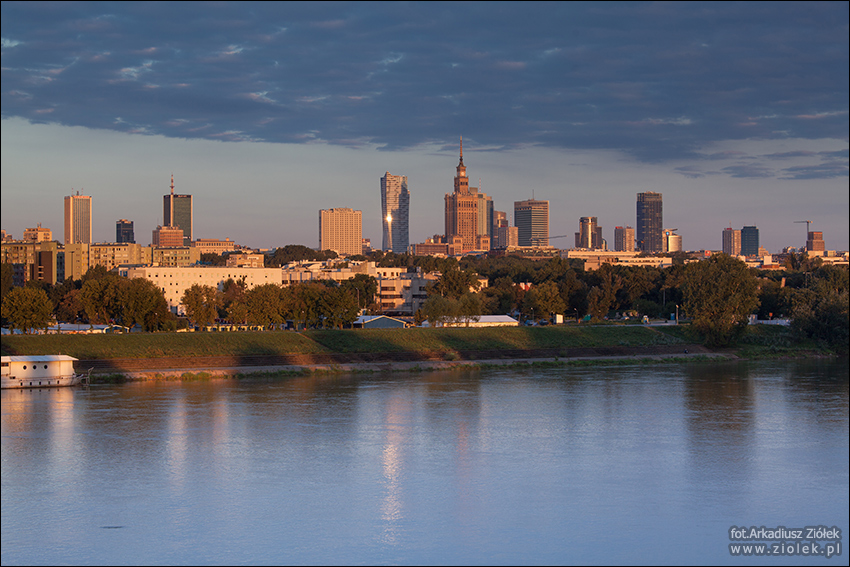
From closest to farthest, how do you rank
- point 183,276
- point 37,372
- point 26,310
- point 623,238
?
point 37,372 < point 26,310 < point 183,276 < point 623,238

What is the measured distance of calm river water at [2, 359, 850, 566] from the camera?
30.2 feet

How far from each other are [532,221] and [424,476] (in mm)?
185945

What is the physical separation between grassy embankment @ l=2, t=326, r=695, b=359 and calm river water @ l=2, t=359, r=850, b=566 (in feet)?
24.5

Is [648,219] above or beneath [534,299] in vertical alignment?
above

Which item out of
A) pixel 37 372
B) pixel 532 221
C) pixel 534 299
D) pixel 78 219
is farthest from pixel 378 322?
pixel 532 221

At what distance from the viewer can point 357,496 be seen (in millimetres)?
11141

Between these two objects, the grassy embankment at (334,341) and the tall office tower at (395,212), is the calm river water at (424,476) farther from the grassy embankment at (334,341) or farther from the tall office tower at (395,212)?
the tall office tower at (395,212)

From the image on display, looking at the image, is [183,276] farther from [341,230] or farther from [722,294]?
[341,230]

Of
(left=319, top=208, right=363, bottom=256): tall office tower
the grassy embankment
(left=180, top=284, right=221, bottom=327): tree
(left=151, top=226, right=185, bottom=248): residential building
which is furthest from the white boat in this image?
(left=319, top=208, right=363, bottom=256): tall office tower

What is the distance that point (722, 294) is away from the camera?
21250 mm

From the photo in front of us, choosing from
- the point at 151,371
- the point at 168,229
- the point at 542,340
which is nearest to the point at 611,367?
the point at 542,340

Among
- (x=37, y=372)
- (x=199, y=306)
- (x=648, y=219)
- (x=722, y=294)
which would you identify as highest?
(x=648, y=219)

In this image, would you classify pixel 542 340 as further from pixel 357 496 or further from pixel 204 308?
pixel 357 496

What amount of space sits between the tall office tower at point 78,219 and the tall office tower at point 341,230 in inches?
2208
